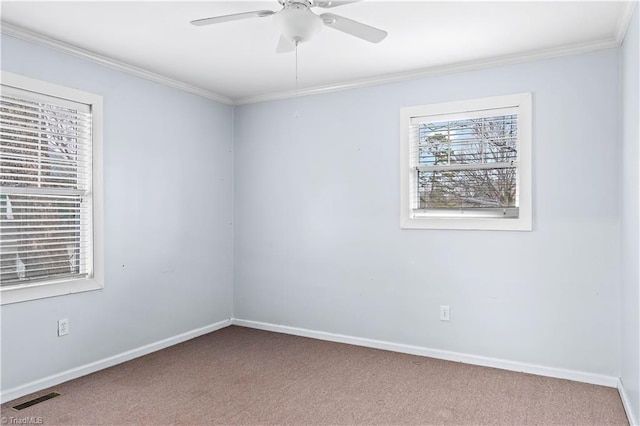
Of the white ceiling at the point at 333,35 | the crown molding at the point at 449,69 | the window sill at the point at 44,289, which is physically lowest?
the window sill at the point at 44,289

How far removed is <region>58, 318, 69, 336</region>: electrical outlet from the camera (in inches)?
132

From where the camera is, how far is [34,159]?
3250 mm

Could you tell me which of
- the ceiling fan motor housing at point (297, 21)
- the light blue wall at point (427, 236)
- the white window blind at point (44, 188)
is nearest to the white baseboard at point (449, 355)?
the light blue wall at point (427, 236)

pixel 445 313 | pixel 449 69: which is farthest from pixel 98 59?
pixel 445 313

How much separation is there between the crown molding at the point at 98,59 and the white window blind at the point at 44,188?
1.16ft

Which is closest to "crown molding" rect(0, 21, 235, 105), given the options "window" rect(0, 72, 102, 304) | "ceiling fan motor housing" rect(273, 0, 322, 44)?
"window" rect(0, 72, 102, 304)

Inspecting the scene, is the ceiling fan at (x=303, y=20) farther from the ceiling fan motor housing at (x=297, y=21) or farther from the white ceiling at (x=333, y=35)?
the white ceiling at (x=333, y=35)

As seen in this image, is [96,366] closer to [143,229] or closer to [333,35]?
[143,229]

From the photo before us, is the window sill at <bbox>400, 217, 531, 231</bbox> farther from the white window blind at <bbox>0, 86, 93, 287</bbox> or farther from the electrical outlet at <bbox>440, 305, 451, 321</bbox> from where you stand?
the white window blind at <bbox>0, 86, 93, 287</bbox>

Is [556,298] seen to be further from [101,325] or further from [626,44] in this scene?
[101,325]

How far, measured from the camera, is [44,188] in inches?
Result: 130

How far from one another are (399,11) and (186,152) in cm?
246

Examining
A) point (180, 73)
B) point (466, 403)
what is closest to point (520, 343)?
point (466, 403)

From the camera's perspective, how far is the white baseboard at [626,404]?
264 centimetres
